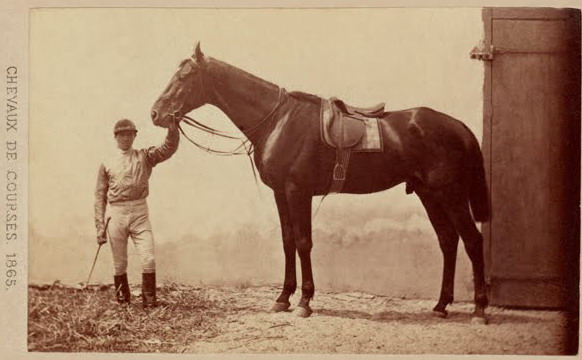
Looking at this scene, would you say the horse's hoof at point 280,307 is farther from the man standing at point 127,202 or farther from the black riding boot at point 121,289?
the black riding boot at point 121,289

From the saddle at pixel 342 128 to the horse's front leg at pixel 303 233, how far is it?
0.26 metres

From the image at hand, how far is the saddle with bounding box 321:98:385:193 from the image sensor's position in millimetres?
5504

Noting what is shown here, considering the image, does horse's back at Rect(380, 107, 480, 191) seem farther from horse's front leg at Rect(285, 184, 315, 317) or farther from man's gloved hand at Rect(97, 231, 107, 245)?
man's gloved hand at Rect(97, 231, 107, 245)

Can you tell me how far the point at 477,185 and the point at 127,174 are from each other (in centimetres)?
262

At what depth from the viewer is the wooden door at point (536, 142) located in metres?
5.64

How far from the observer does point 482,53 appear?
18.6 feet

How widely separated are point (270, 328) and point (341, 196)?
1.13 meters

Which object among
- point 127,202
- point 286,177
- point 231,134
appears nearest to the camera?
point 286,177

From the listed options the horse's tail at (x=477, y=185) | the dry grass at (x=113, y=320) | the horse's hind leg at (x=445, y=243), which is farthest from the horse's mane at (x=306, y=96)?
the dry grass at (x=113, y=320)

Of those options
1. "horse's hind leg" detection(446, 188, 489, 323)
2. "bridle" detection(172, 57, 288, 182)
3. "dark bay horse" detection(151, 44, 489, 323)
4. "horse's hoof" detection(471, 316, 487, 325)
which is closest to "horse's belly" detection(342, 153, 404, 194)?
"dark bay horse" detection(151, 44, 489, 323)

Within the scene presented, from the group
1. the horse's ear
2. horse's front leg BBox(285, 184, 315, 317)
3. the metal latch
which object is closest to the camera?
horse's front leg BBox(285, 184, 315, 317)

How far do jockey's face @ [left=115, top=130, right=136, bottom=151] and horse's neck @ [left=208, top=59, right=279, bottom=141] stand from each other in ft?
2.22

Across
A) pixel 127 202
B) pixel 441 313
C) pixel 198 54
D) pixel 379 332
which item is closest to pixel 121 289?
pixel 127 202

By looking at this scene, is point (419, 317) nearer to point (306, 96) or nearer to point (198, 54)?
point (306, 96)
